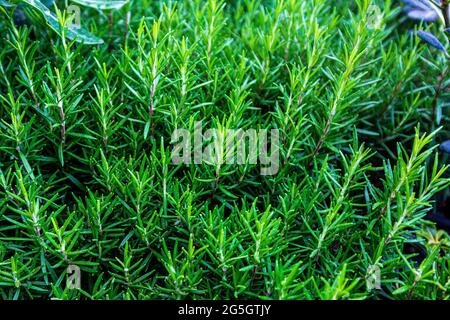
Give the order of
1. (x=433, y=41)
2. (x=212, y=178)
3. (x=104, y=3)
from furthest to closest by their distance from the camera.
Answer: (x=104, y=3)
(x=433, y=41)
(x=212, y=178)

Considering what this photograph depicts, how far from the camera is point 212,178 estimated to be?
3.83 feet

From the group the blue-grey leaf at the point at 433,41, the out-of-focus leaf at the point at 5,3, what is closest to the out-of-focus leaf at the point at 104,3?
the out-of-focus leaf at the point at 5,3

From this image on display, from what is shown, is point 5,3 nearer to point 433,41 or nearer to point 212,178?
point 212,178

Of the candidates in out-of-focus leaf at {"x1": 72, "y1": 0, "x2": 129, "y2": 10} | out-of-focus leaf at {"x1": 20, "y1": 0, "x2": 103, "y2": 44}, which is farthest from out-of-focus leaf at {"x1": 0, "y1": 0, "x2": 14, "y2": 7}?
out-of-focus leaf at {"x1": 72, "y1": 0, "x2": 129, "y2": 10}

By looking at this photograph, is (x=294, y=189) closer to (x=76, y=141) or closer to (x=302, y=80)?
(x=302, y=80)

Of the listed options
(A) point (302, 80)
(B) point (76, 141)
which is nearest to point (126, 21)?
(B) point (76, 141)

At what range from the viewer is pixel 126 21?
1.55 m

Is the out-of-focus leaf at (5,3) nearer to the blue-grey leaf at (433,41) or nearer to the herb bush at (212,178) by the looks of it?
the herb bush at (212,178)

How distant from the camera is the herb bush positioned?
1057 millimetres

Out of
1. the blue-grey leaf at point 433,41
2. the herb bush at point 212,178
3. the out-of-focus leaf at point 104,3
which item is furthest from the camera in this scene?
the out-of-focus leaf at point 104,3

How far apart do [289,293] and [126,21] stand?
3.17 ft

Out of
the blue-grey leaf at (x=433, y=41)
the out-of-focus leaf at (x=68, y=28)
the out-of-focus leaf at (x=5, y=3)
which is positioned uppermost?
the out-of-focus leaf at (x=5, y=3)

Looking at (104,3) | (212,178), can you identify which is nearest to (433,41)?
(212,178)

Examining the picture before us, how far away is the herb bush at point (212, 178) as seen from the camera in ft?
3.47
